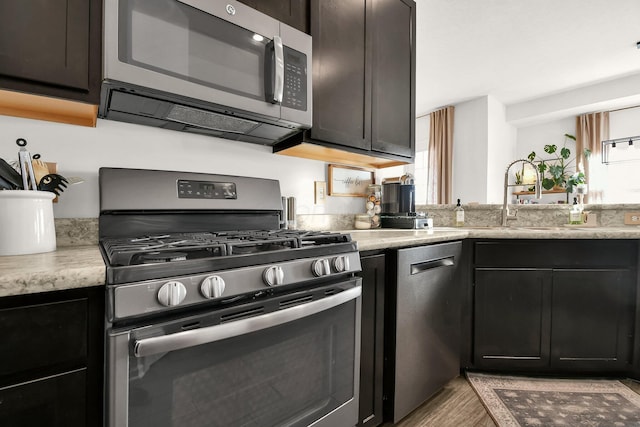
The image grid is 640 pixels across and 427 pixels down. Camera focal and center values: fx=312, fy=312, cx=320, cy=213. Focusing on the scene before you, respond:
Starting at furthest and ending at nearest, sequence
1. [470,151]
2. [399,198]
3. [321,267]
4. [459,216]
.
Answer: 1. [470,151]
2. [459,216]
3. [399,198]
4. [321,267]

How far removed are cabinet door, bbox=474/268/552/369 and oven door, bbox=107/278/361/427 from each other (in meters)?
1.02

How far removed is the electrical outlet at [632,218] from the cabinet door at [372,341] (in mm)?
2223

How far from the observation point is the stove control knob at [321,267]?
1.04m

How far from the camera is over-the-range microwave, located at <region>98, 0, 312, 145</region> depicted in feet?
3.37

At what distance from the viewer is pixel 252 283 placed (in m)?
0.89

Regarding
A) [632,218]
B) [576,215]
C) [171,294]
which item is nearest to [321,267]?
[171,294]

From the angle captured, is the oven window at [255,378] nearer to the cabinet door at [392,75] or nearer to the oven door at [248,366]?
the oven door at [248,366]

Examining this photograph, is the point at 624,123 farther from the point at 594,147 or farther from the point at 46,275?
the point at 46,275

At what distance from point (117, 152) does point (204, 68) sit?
0.52m

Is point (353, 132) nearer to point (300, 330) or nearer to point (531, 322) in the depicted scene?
point (300, 330)

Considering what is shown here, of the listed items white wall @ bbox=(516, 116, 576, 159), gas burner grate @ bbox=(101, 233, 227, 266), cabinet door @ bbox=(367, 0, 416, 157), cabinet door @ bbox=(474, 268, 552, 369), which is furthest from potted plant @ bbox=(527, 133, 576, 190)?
gas burner grate @ bbox=(101, 233, 227, 266)

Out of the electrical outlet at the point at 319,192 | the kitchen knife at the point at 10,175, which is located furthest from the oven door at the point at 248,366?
the electrical outlet at the point at 319,192

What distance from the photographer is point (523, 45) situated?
3.55 meters

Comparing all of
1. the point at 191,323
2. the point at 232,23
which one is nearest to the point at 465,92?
the point at 232,23
